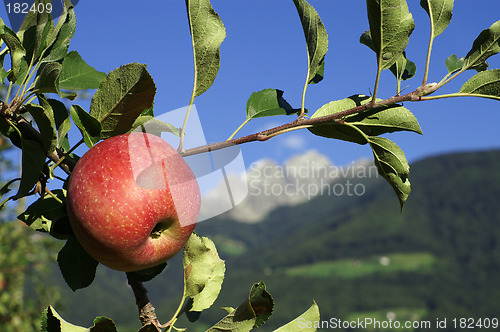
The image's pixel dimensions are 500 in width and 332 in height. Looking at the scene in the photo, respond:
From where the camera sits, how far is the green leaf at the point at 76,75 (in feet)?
4.42

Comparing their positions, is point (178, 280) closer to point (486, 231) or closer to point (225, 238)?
point (225, 238)

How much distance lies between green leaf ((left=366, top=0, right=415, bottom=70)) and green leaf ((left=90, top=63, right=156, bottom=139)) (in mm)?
502

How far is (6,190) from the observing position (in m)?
1.21

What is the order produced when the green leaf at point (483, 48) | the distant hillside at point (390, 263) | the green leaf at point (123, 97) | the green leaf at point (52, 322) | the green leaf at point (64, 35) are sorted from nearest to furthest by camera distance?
the green leaf at point (123, 97), the green leaf at point (52, 322), the green leaf at point (483, 48), the green leaf at point (64, 35), the distant hillside at point (390, 263)

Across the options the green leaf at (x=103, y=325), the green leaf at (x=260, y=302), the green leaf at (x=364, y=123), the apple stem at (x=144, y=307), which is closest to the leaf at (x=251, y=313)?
the green leaf at (x=260, y=302)

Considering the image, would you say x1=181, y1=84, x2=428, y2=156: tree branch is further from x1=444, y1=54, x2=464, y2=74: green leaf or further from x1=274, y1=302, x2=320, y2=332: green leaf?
x1=274, y1=302, x2=320, y2=332: green leaf

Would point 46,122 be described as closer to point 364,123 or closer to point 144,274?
point 144,274

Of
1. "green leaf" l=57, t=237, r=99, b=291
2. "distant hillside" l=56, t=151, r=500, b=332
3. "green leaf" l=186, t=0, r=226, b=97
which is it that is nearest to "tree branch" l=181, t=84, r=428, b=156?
"green leaf" l=186, t=0, r=226, b=97

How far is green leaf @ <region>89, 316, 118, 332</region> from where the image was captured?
3.35ft

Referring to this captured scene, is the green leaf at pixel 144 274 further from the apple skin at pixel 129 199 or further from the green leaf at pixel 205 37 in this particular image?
the green leaf at pixel 205 37

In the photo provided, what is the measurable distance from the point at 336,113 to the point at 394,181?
23 cm

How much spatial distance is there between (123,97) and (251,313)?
1.88ft

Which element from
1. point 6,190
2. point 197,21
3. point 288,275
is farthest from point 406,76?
point 288,275

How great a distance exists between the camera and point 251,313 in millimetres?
1157
